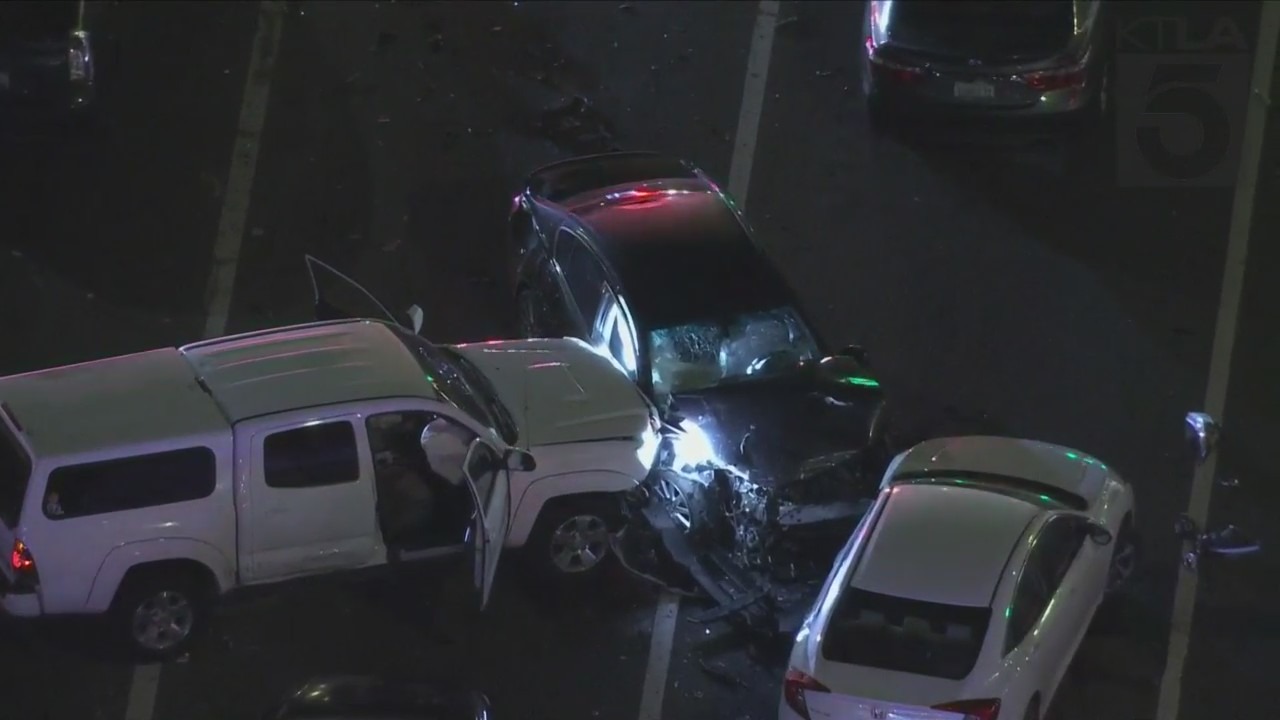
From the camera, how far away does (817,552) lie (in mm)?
10328

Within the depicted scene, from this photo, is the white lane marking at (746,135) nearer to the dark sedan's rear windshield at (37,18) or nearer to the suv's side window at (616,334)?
the suv's side window at (616,334)

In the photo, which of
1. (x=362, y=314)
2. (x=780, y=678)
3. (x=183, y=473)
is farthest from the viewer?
(x=362, y=314)

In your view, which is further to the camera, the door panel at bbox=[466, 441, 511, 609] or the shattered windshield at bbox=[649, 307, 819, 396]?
the shattered windshield at bbox=[649, 307, 819, 396]

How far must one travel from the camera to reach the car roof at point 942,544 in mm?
9008

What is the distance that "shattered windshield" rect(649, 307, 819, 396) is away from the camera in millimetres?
11008

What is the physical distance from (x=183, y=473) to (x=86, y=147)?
18.5ft

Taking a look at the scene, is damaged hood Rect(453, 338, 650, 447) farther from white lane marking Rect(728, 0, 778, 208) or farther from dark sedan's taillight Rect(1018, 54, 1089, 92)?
dark sedan's taillight Rect(1018, 54, 1089, 92)

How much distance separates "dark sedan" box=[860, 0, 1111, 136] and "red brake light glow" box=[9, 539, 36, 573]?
8.24m

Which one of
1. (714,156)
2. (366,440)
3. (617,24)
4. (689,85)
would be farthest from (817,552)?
(617,24)

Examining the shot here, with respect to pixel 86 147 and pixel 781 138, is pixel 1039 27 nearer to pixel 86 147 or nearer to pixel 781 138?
pixel 781 138

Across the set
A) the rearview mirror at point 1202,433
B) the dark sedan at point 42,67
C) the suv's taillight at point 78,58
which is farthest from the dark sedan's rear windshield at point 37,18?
the rearview mirror at point 1202,433

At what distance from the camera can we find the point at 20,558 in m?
9.05

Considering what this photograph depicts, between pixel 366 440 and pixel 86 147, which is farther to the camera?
pixel 86 147

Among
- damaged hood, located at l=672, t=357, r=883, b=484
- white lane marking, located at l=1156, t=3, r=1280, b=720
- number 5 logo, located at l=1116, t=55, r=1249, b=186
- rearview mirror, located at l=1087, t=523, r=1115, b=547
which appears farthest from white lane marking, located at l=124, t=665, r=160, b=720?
number 5 logo, located at l=1116, t=55, r=1249, b=186
